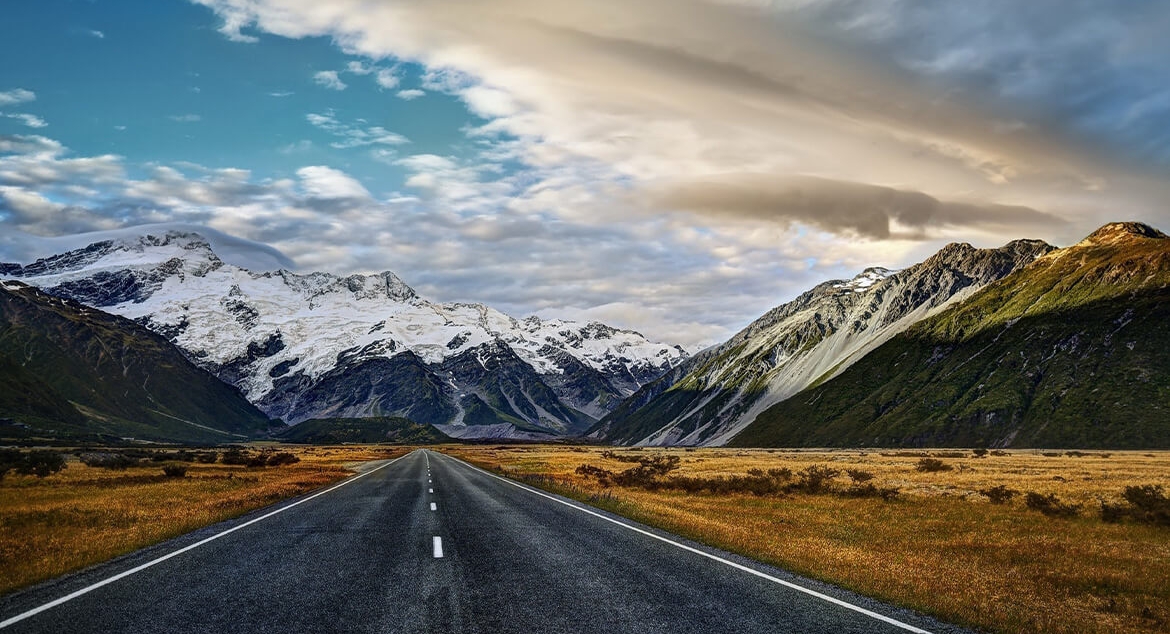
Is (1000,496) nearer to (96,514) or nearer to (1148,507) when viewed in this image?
(1148,507)

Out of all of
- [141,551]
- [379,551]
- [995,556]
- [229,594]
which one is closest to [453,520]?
[379,551]

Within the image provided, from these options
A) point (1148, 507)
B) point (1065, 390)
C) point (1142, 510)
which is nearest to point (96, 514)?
point (1142, 510)

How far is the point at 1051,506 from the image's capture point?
1185 inches

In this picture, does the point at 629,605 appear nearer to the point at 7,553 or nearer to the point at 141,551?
the point at 141,551

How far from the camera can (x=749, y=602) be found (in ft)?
39.5

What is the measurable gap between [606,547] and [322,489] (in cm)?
2839

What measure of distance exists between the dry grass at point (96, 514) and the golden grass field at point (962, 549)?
50.3 feet

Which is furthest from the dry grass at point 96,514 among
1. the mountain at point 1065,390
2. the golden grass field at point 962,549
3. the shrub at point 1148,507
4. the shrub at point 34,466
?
the mountain at point 1065,390

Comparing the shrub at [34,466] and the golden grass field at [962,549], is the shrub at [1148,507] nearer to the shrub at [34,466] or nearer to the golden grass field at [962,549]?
the golden grass field at [962,549]

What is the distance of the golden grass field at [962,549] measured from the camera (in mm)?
13008

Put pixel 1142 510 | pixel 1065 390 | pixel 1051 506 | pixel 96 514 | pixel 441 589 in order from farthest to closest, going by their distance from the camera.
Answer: pixel 1065 390
pixel 1051 506
pixel 1142 510
pixel 96 514
pixel 441 589

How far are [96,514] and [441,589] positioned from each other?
19.7m

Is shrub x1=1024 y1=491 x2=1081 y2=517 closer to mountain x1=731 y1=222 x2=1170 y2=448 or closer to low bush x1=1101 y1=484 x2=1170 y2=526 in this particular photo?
low bush x1=1101 y1=484 x2=1170 y2=526

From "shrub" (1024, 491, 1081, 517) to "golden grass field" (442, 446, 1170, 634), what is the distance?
0.41 m
